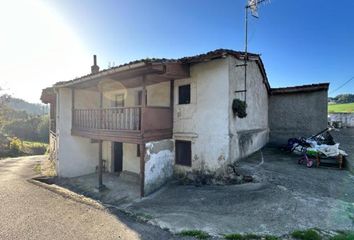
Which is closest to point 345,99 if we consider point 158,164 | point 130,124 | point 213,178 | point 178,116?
point 178,116

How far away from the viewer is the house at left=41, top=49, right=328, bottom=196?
10.1 meters

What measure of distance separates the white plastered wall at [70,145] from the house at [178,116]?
6cm

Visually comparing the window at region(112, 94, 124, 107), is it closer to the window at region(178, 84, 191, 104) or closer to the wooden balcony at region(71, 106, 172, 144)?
the wooden balcony at region(71, 106, 172, 144)

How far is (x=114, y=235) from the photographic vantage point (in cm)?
658

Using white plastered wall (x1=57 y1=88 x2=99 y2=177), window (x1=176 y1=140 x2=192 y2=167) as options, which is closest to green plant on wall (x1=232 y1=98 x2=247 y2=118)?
window (x1=176 y1=140 x2=192 y2=167)

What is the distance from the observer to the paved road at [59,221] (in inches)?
262

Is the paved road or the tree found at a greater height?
the tree

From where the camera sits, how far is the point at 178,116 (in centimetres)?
1156

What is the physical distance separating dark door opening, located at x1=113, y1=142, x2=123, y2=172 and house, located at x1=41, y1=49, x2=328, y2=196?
0.22 ft

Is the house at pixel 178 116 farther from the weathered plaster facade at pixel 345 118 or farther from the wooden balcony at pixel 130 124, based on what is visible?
the weathered plaster facade at pixel 345 118

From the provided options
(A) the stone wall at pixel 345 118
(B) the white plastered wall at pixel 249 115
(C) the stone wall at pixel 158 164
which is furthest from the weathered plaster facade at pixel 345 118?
(C) the stone wall at pixel 158 164

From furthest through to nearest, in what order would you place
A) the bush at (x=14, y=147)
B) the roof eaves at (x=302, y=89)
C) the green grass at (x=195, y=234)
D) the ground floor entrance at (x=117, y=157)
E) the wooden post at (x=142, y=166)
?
1. the bush at (x=14, y=147)
2. the ground floor entrance at (x=117, y=157)
3. the roof eaves at (x=302, y=89)
4. the wooden post at (x=142, y=166)
5. the green grass at (x=195, y=234)

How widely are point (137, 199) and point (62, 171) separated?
23.5ft

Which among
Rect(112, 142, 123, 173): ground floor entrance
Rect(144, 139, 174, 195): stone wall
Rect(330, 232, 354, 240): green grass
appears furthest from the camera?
Rect(112, 142, 123, 173): ground floor entrance
